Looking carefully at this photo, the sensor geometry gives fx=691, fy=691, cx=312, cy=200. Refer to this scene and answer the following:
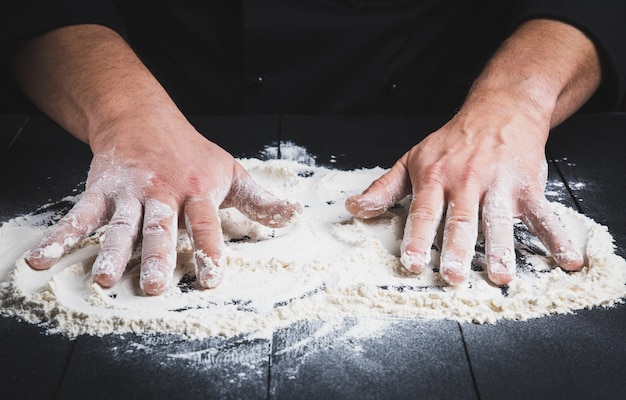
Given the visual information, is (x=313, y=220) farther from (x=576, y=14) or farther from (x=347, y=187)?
(x=576, y=14)

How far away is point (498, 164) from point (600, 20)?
542 mm

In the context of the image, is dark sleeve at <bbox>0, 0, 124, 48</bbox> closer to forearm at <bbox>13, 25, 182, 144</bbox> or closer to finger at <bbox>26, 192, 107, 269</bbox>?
forearm at <bbox>13, 25, 182, 144</bbox>

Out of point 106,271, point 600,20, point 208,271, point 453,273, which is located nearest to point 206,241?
point 208,271

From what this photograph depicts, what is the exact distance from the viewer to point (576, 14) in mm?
1575

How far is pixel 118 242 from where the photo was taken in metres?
1.11

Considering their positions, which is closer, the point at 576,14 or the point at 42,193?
the point at 42,193

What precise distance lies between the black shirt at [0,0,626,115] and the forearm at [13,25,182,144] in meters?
0.04

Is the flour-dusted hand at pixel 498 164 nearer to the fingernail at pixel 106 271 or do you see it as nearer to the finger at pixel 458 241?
the finger at pixel 458 241

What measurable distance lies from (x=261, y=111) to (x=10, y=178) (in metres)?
0.62

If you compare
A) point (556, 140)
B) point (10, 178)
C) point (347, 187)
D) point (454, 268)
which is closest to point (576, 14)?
point (556, 140)

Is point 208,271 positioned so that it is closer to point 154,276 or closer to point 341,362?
point 154,276

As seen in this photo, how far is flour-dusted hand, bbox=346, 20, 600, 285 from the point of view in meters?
1.16

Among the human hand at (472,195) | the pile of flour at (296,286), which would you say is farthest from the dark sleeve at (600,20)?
the pile of flour at (296,286)

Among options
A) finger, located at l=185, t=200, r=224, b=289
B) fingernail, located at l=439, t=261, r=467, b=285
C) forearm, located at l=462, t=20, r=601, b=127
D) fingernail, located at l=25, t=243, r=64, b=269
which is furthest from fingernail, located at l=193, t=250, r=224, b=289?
forearm, located at l=462, t=20, r=601, b=127
